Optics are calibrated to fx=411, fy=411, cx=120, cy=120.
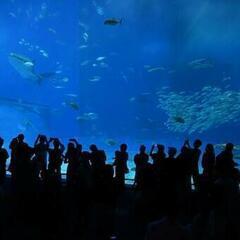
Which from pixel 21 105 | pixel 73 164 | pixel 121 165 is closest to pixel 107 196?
pixel 73 164

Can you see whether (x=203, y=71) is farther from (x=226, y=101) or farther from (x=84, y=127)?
(x=84, y=127)

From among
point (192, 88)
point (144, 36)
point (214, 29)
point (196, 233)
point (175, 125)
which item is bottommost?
point (196, 233)

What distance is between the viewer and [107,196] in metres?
5.93

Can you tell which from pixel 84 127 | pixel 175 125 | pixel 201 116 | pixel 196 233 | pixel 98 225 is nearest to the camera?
pixel 196 233

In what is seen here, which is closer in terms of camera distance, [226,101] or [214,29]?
[226,101]

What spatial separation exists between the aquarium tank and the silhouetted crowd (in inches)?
673

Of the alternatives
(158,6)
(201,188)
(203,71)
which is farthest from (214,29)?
(201,188)

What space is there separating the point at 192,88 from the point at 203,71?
171 centimetres

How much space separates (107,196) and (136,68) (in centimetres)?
4048

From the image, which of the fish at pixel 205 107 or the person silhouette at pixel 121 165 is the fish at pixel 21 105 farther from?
the person silhouette at pixel 121 165

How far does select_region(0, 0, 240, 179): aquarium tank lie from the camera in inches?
1225

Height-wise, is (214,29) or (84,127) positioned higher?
(214,29)

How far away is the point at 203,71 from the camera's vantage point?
34.2 m

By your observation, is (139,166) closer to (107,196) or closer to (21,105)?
(107,196)
